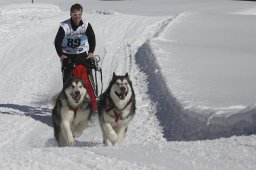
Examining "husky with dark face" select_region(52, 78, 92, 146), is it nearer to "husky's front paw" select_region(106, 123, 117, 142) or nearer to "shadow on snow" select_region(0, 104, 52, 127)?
"husky's front paw" select_region(106, 123, 117, 142)

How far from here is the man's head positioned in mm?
8319

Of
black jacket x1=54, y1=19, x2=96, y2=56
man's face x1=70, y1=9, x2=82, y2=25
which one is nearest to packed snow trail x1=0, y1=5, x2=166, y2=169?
black jacket x1=54, y1=19, x2=96, y2=56

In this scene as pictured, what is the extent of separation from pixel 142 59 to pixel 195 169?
31.0 ft

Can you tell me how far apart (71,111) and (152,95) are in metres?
3.40

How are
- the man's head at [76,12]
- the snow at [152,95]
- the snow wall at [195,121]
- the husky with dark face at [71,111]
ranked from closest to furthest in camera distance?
the snow at [152,95], the snow wall at [195,121], the husky with dark face at [71,111], the man's head at [76,12]

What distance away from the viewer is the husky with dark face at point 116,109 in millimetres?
7328

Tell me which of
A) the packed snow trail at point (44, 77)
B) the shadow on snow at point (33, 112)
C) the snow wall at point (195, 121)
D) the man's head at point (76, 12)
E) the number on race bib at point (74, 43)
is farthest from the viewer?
the shadow on snow at point (33, 112)

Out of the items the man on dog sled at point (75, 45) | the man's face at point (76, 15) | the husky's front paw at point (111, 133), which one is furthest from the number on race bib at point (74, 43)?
the husky's front paw at point (111, 133)

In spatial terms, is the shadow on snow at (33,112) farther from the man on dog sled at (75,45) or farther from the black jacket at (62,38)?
the black jacket at (62,38)

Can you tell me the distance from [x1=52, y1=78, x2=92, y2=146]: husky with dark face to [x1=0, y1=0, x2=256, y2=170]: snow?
403mm

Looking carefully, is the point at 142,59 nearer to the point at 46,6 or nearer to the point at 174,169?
the point at 174,169

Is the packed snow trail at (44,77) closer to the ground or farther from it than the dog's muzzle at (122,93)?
closer to the ground

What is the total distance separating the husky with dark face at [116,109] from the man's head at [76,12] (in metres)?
1.46

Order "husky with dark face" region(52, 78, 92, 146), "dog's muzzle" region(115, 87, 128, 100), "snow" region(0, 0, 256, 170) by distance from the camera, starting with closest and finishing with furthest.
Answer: "snow" region(0, 0, 256, 170) → "dog's muzzle" region(115, 87, 128, 100) → "husky with dark face" region(52, 78, 92, 146)
